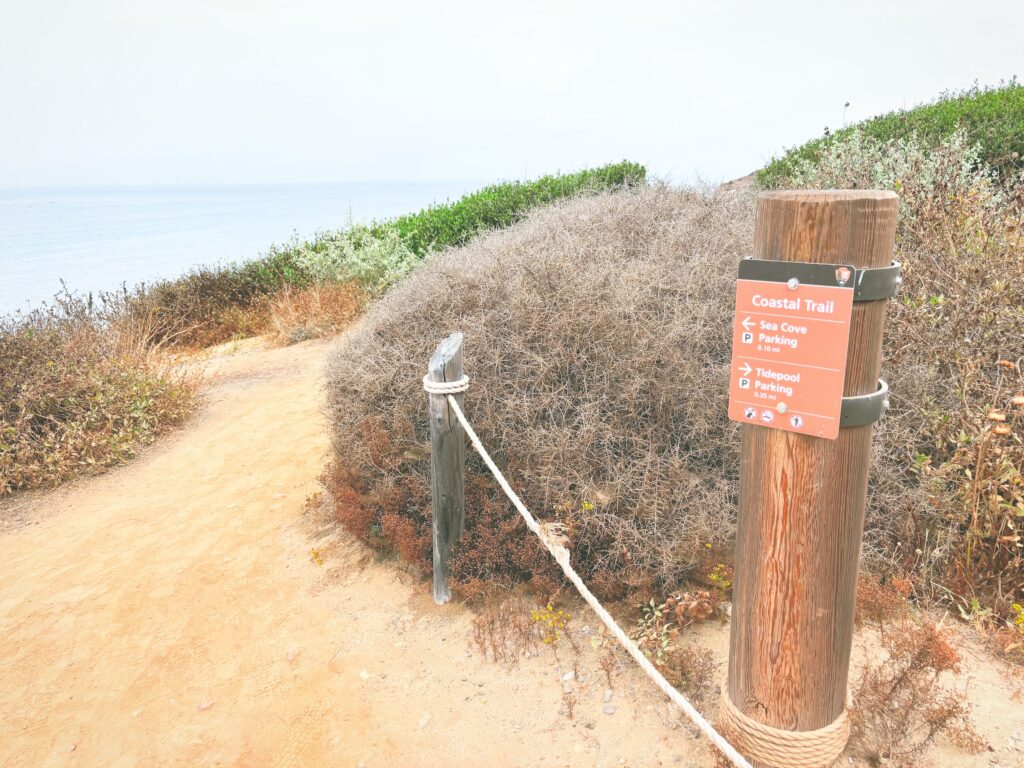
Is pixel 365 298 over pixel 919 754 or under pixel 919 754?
over

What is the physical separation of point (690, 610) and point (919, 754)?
881 millimetres

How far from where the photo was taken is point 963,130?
283 inches

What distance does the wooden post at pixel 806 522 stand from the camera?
1660 millimetres

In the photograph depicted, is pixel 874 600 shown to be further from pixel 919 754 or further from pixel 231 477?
pixel 231 477

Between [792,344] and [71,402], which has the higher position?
[792,344]

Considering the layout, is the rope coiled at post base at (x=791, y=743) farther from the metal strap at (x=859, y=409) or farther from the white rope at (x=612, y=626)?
the metal strap at (x=859, y=409)

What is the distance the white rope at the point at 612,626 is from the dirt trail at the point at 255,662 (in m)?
0.48

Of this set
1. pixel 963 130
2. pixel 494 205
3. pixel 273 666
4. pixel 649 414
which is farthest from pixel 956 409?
pixel 494 205

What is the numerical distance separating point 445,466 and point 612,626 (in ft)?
3.92

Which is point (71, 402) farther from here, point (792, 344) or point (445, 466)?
point (792, 344)

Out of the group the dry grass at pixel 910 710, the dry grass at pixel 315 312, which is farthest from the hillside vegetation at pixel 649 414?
the dry grass at pixel 315 312

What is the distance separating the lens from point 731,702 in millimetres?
2131

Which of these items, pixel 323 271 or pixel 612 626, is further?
pixel 323 271

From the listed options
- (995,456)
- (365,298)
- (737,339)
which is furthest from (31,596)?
(365,298)
